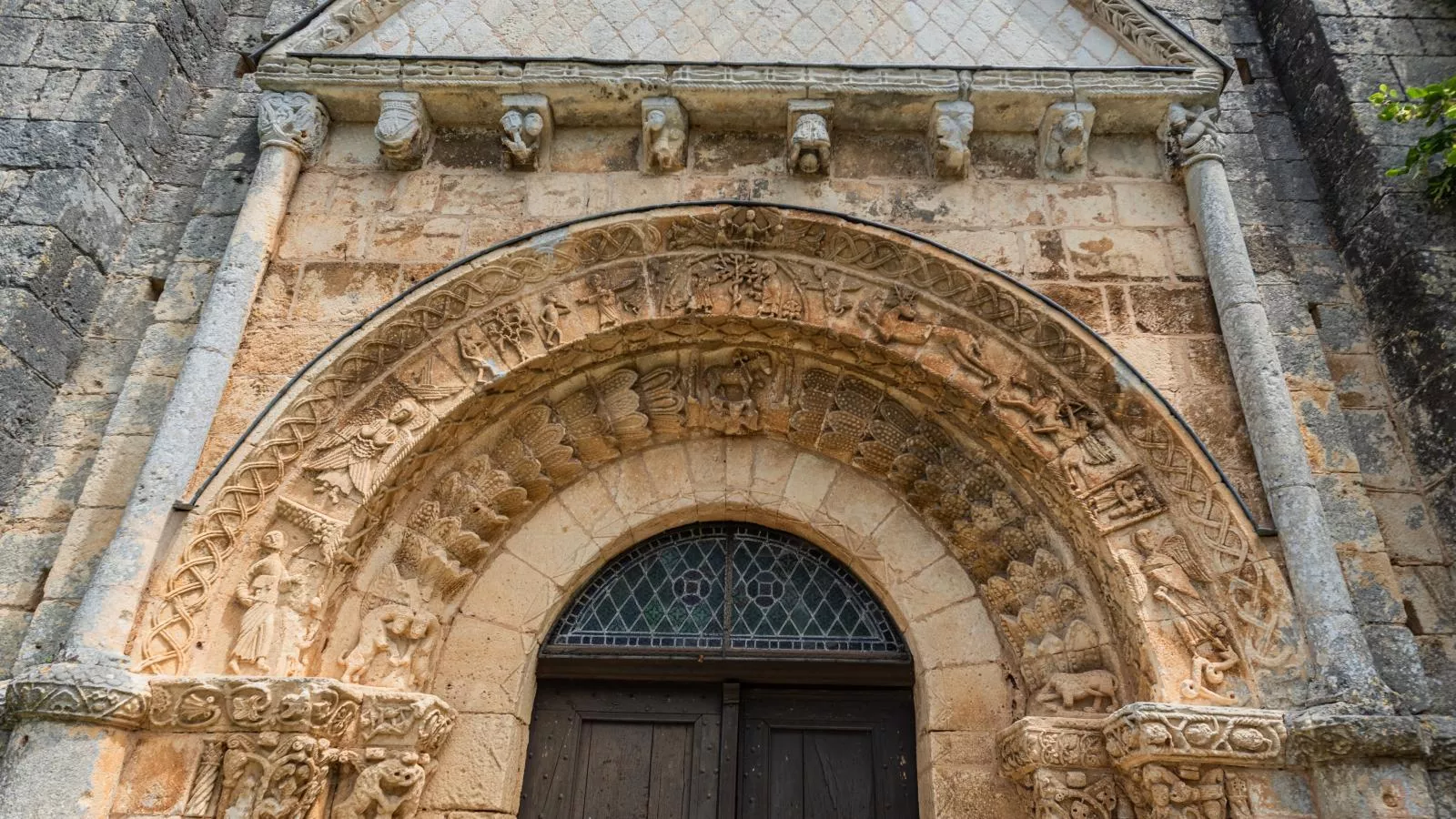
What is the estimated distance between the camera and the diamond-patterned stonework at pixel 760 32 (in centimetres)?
472

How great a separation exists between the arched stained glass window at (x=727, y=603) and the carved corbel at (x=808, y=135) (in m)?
1.79

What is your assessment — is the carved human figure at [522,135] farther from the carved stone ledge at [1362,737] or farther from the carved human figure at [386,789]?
the carved stone ledge at [1362,737]

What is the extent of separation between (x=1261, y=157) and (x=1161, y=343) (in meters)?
1.55

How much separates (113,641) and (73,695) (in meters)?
0.22

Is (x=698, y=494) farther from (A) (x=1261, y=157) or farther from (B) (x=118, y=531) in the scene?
(A) (x=1261, y=157)

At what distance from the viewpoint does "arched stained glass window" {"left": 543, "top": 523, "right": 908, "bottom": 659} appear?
4297 mm

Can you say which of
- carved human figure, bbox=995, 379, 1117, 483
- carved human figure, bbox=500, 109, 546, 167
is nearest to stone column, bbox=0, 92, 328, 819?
carved human figure, bbox=500, 109, 546, 167

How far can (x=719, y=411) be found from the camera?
4496 mm

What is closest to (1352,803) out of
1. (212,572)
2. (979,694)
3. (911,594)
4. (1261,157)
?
(979,694)

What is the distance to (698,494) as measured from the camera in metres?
4.47

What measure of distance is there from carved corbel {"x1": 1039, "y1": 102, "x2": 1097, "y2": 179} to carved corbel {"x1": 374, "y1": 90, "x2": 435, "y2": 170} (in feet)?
10.1

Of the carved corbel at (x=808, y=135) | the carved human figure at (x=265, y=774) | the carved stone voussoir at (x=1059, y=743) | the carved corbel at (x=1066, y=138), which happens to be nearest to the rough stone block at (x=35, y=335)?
the carved human figure at (x=265, y=774)

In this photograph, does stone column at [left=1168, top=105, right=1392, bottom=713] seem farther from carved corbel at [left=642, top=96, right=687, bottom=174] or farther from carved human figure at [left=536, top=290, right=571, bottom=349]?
carved human figure at [left=536, top=290, right=571, bottom=349]

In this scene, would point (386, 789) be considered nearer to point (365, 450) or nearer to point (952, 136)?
point (365, 450)
